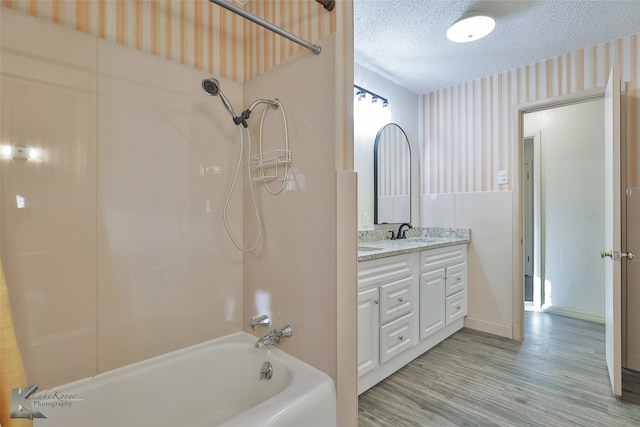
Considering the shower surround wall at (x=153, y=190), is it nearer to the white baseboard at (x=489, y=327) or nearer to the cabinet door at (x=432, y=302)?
the cabinet door at (x=432, y=302)

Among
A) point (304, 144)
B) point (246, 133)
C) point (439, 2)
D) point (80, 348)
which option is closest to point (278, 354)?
point (80, 348)

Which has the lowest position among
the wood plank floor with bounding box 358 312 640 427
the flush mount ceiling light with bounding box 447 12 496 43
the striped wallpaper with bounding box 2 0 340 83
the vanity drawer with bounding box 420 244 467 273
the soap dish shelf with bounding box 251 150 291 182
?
the wood plank floor with bounding box 358 312 640 427

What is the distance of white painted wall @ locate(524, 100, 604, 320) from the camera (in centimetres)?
309

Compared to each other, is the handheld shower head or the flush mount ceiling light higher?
the flush mount ceiling light

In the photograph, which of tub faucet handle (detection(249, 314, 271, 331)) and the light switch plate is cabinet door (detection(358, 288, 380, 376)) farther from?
the light switch plate

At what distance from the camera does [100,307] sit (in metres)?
1.28

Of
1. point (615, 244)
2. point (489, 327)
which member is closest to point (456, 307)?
point (489, 327)

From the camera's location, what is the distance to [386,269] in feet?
6.33

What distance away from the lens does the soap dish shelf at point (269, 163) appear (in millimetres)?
1463

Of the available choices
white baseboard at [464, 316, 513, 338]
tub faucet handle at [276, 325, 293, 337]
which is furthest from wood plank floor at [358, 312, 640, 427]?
tub faucet handle at [276, 325, 293, 337]

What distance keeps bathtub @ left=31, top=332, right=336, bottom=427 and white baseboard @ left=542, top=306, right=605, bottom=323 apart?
3290 mm

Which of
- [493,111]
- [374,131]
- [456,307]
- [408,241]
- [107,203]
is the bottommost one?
[456,307]

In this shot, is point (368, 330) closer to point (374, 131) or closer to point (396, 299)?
point (396, 299)

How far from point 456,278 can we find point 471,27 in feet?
6.53
